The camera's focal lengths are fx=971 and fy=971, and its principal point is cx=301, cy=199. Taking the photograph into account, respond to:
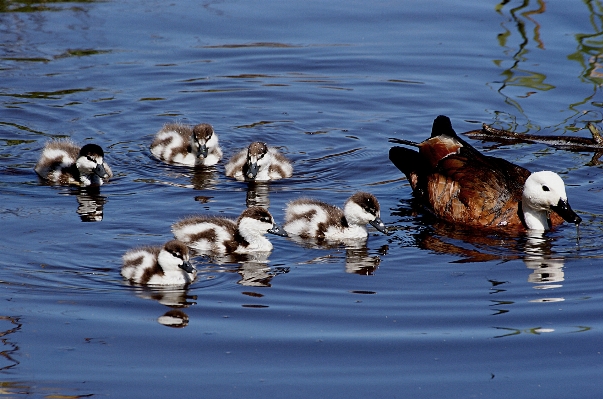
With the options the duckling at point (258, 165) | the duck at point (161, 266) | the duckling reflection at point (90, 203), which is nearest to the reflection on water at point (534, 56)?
the duckling at point (258, 165)

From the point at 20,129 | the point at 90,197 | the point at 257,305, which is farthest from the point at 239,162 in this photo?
the point at 257,305

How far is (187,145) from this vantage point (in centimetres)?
1012

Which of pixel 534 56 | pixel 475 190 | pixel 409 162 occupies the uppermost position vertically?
pixel 534 56

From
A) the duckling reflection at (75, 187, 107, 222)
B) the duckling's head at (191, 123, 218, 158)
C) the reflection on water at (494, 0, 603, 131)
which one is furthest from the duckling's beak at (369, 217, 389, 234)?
the reflection on water at (494, 0, 603, 131)

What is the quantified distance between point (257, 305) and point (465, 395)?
1.72 meters

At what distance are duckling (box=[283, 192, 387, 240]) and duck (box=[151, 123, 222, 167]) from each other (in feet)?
7.00

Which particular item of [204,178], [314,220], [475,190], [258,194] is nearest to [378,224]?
[314,220]

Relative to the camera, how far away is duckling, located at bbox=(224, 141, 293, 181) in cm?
943

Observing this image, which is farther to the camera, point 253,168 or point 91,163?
point 253,168

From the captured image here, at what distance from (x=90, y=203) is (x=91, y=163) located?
0.50 meters

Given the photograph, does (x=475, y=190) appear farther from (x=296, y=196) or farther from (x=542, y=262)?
(x=296, y=196)

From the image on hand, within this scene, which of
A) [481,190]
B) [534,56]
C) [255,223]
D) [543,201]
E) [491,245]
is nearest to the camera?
[255,223]

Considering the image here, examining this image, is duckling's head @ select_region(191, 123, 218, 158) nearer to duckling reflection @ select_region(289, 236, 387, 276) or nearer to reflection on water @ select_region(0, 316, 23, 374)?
duckling reflection @ select_region(289, 236, 387, 276)

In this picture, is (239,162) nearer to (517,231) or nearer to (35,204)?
(35,204)
